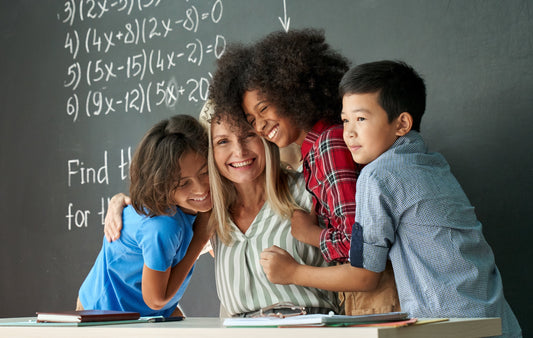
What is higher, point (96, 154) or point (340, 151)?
point (96, 154)

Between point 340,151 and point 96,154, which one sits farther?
point 96,154

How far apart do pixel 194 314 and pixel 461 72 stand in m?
1.42

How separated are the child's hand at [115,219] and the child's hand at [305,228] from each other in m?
0.65

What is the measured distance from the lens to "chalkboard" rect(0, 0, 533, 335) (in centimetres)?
179

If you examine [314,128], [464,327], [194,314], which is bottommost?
[194,314]

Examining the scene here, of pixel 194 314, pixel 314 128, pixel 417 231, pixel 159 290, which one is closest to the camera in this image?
pixel 417 231

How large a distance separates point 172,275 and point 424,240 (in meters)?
1.03

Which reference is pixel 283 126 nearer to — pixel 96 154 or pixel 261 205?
pixel 261 205

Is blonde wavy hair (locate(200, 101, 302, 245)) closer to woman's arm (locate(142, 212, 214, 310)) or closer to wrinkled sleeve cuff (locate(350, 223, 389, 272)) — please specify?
woman's arm (locate(142, 212, 214, 310))

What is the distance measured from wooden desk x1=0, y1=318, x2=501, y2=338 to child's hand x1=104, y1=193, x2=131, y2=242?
2.45 feet

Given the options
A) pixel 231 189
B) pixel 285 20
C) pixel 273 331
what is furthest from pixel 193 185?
pixel 273 331

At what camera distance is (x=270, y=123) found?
1832mm

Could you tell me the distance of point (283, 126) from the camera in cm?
182

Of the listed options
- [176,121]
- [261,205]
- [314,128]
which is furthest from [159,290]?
[314,128]
